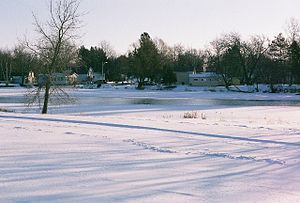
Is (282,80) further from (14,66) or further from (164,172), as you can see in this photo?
(14,66)

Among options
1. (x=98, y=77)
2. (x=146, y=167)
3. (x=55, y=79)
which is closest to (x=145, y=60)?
(x=98, y=77)

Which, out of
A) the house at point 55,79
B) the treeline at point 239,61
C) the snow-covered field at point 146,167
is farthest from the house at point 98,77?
the snow-covered field at point 146,167

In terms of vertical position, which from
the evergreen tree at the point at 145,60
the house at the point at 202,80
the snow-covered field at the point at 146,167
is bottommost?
the snow-covered field at the point at 146,167

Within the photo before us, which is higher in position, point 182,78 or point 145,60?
point 145,60

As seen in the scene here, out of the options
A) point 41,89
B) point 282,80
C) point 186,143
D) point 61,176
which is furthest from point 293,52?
point 61,176

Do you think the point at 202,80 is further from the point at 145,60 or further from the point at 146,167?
the point at 146,167

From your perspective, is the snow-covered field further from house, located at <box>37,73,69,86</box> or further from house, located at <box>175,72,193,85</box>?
house, located at <box>175,72,193,85</box>

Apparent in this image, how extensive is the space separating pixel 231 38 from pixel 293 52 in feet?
66.6

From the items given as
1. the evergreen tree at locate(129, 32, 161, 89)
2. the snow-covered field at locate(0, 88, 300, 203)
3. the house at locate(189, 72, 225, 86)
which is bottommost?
the snow-covered field at locate(0, 88, 300, 203)

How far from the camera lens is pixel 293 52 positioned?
71375 mm

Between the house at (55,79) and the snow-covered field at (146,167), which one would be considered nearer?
the snow-covered field at (146,167)

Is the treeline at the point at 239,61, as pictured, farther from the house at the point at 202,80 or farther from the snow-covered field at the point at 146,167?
the snow-covered field at the point at 146,167

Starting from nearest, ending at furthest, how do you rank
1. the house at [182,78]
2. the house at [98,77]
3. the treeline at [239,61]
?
the treeline at [239,61], the house at [182,78], the house at [98,77]

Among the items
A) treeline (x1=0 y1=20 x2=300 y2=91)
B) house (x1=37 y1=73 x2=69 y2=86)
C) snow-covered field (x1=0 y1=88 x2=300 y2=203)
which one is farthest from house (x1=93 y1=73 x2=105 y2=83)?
Answer: snow-covered field (x1=0 y1=88 x2=300 y2=203)
